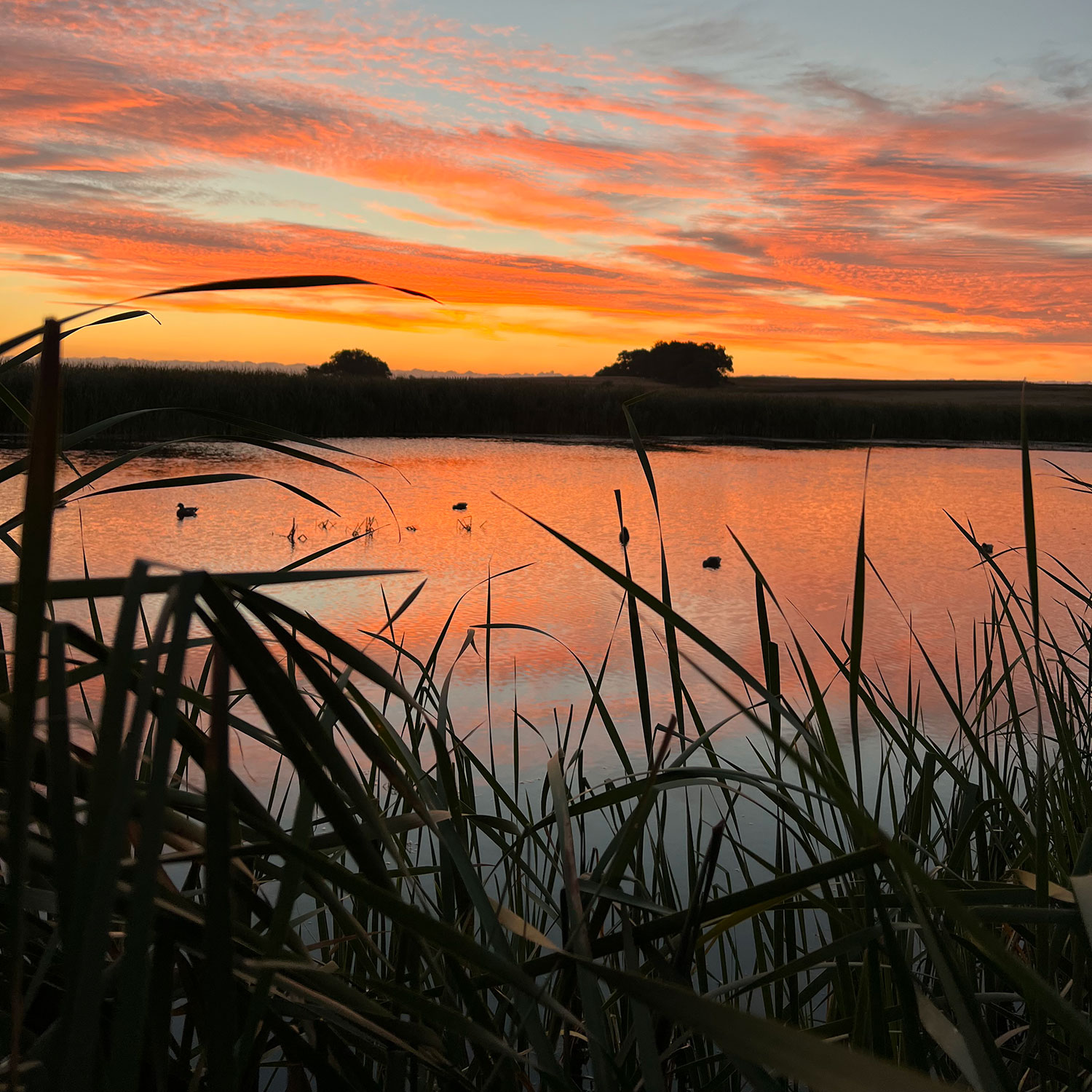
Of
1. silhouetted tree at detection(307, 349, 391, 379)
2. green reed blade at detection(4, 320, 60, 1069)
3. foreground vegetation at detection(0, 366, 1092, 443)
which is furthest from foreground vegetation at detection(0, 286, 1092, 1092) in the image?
silhouetted tree at detection(307, 349, 391, 379)

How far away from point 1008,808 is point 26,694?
86cm

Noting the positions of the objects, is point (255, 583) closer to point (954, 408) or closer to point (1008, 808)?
point (1008, 808)

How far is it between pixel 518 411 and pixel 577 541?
1309 cm

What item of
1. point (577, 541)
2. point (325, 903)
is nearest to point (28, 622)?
point (325, 903)

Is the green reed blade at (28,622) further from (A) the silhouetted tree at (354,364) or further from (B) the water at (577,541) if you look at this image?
(A) the silhouetted tree at (354,364)

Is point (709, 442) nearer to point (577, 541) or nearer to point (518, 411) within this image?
point (518, 411)

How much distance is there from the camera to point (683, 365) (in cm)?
4016

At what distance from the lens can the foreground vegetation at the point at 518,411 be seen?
16312 millimetres

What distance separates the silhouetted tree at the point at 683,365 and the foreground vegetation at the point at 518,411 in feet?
51.3

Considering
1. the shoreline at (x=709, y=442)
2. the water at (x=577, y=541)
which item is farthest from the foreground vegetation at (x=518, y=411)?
the water at (x=577, y=541)

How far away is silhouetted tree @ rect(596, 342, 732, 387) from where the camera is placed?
4000cm

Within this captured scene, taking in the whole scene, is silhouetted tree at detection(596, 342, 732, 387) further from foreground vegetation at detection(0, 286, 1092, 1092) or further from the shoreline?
foreground vegetation at detection(0, 286, 1092, 1092)

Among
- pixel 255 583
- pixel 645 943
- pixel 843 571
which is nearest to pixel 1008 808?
pixel 645 943

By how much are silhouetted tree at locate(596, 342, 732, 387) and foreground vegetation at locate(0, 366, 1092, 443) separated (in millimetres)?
15639
